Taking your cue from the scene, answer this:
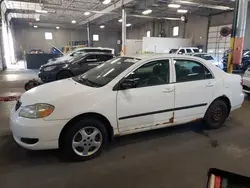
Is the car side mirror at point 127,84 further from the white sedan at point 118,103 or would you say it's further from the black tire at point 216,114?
the black tire at point 216,114

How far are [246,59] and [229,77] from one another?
10364 millimetres

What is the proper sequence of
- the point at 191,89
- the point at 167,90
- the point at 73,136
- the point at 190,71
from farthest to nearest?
1. the point at 190,71
2. the point at 191,89
3. the point at 167,90
4. the point at 73,136

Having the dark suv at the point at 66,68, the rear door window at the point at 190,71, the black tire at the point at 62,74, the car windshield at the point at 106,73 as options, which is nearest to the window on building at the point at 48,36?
the dark suv at the point at 66,68

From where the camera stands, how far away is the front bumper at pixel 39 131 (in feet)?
7.85

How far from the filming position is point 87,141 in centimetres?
264

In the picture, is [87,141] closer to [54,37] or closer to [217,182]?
[217,182]

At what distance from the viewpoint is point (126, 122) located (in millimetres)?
2852

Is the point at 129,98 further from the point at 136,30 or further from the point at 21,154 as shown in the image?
the point at 136,30

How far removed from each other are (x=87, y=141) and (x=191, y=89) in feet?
5.93

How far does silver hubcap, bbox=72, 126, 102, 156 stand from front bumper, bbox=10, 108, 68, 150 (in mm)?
239

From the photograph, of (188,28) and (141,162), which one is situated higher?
(188,28)

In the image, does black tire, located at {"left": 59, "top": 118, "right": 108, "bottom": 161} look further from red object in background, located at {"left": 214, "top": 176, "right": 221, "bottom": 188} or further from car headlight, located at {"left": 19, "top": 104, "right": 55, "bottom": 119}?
red object in background, located at {"left": 214, "top": 176, "right": 221, "bottom": 188}

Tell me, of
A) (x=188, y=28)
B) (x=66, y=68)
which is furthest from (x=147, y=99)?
(x=188, y=28)

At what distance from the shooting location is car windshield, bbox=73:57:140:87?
2.93 m
